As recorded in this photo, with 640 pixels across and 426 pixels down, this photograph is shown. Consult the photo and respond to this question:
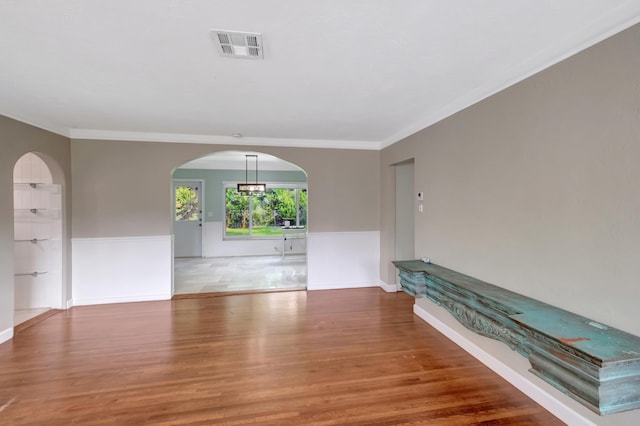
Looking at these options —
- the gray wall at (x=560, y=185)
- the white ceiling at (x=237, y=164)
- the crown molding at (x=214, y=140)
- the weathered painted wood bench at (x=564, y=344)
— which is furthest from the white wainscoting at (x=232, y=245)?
the weathered painted wood bench at (x=564, y=344)

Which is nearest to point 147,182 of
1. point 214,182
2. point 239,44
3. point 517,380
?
point 239,44

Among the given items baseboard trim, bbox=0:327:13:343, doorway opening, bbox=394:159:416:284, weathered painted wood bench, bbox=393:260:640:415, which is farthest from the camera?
doorway opening, bbox=394:159:416:284

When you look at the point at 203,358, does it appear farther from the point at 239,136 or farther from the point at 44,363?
the point at 239,136

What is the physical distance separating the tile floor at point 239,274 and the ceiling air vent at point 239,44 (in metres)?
3.75

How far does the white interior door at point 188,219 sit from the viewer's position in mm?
7719

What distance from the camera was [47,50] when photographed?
1.92 metres

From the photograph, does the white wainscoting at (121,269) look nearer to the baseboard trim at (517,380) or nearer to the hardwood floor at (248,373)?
the hardwood floor at (248,373)

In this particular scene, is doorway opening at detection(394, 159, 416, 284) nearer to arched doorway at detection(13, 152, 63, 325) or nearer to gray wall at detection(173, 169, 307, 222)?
gray wall at detection(173, 169, 307, 222)

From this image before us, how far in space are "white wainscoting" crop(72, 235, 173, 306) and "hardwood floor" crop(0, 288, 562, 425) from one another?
1.42 ft

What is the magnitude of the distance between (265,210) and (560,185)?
24.1 ft

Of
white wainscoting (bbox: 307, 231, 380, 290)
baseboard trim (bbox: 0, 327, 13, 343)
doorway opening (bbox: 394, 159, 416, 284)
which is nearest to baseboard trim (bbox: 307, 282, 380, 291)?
white wainscoting (bbox: 307, 231, 380, 290)

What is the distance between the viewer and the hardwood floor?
193 cm

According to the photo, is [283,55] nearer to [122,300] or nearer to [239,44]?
[239,44]

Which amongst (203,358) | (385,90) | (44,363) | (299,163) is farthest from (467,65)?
(44,363)
